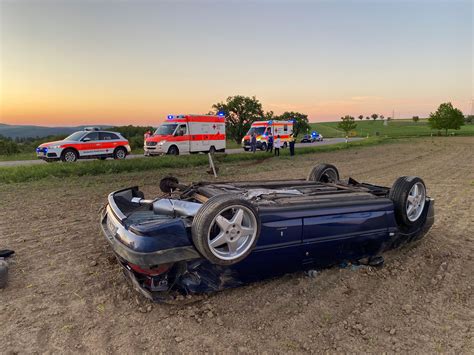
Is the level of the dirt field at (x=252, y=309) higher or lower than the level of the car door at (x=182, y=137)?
lower

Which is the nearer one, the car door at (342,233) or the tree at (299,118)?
the car door at (342,233)

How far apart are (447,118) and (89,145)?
5563 centimetres

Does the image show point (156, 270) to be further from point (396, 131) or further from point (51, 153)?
point (396, 131)

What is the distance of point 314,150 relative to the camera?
2395 centimetres

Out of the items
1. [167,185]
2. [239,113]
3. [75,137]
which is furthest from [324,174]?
[239,113]

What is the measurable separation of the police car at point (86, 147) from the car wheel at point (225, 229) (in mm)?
14410

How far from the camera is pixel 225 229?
282 cm

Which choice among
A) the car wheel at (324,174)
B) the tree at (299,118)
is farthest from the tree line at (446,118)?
the car wheel at (324,174)

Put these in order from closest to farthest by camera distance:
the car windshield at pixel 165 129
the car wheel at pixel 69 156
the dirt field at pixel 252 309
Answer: the dirt field at pixel 252 309
the car wheel at pixel 69 156
the car windshield at pixel 165 129

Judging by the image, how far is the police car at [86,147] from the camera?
15.2 metres

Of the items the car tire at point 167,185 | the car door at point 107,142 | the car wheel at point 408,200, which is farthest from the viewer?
the car door at point 107,142

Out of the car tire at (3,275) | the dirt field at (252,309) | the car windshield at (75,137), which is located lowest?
the dirt field at (252,309)

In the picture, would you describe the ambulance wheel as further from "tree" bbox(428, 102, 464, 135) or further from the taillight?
"tree" bbox(428, 102, 464, 135)

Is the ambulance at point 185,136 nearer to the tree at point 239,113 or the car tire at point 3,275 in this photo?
the car tire at point 3,275
